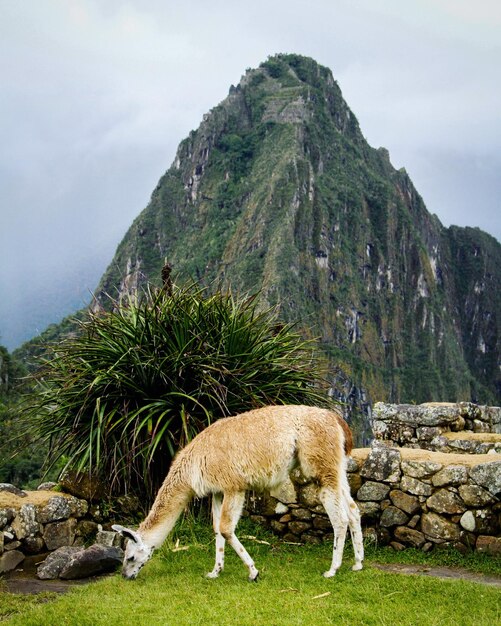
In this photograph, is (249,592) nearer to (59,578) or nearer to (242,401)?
(59,578)

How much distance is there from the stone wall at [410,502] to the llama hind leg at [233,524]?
156 centimetres

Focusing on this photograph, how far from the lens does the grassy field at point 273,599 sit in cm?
445

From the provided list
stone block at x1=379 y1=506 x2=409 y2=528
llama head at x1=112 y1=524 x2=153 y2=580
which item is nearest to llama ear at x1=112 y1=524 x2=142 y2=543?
llama head at x1=112 y1=524 x2=153 y2=580

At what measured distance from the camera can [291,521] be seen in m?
6.91

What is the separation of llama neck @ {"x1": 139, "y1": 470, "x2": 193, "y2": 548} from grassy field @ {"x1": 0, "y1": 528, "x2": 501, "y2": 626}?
1.33ft

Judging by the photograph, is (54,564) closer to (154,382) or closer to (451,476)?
(154,382)

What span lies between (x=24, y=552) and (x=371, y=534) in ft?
11.8

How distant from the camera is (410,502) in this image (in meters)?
6.39

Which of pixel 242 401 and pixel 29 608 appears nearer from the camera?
pixel 29 608

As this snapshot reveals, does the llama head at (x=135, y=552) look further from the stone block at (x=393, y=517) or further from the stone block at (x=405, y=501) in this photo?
the stone block at (x=405, y=501)

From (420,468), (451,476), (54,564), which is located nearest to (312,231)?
(420,468)

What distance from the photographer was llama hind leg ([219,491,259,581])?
530cm

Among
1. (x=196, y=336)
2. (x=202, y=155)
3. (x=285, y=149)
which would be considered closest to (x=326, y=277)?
(x=285, y=149)

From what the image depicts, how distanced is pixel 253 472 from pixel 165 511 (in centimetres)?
→ 91
